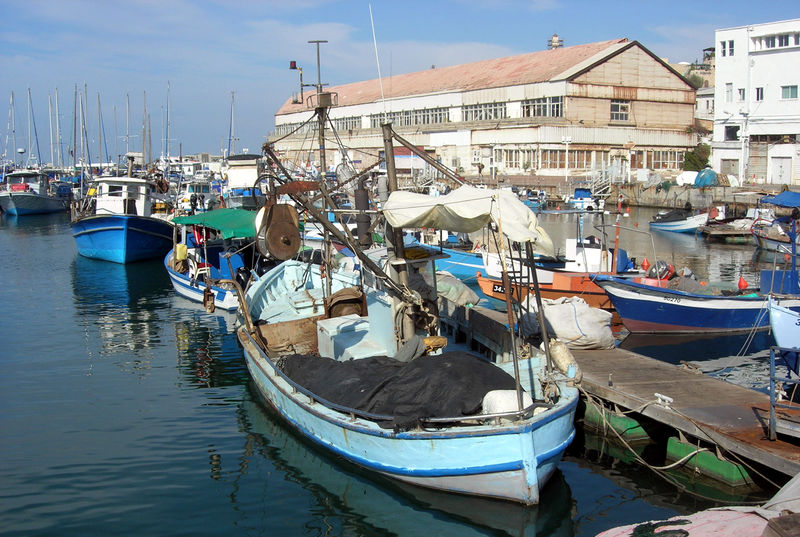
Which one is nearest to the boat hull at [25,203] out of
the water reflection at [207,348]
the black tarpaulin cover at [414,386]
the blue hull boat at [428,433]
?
the water reflection at [207,348]

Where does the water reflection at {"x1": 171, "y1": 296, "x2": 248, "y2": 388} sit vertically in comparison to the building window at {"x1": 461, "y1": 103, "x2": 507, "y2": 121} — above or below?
below

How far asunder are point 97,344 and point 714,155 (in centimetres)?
5444

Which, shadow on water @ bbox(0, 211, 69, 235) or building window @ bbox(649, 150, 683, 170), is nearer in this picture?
shadow on water @ bbox(0, 211, 69, 235)

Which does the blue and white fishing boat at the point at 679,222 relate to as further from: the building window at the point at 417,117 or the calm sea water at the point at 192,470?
the calm sea water at the point at 192,470

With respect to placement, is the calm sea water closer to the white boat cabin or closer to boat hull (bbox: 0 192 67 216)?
the white boat cabin

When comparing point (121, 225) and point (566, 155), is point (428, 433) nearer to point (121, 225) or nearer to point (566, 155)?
point (121, 225)

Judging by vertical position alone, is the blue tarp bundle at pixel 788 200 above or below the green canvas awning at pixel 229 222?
above

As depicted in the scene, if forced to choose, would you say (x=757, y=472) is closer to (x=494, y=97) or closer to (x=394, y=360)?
(x=394, y=360)

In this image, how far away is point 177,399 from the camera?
618 inches

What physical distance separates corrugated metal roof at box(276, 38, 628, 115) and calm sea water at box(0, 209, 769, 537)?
40.6 meters

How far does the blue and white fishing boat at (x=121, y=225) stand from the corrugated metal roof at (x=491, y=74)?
22.8 meters

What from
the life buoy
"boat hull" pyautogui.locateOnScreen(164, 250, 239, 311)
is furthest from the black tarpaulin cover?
the life buoy

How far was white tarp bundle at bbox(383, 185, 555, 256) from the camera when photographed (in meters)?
9.97

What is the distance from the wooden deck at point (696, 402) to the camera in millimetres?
9914
